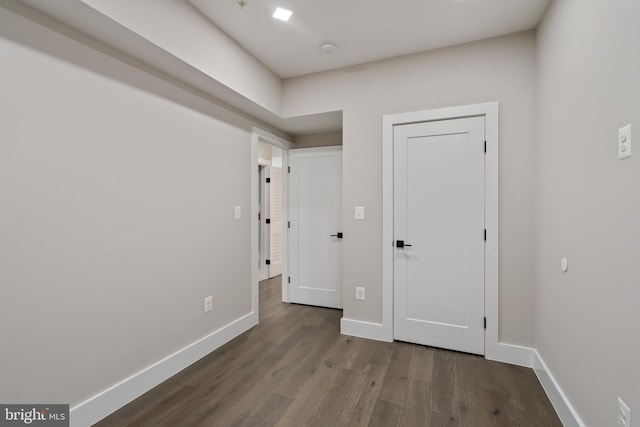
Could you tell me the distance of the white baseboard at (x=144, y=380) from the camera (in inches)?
63.4

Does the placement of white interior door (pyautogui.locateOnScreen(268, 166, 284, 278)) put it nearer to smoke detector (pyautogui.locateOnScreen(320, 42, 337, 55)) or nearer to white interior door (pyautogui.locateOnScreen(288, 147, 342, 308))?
white interior door (pyautogui.locateOnScreen(288, 147, 342, 308))

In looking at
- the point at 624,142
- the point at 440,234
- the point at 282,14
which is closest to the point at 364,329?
the point at 440,234

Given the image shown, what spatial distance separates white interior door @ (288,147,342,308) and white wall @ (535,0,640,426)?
207 cm

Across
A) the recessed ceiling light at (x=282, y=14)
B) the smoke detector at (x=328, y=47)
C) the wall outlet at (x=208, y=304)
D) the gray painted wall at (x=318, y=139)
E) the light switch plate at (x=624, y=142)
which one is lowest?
the wall outlet at (x=208, y=304)

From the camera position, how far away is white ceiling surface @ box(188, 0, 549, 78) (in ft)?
6.43

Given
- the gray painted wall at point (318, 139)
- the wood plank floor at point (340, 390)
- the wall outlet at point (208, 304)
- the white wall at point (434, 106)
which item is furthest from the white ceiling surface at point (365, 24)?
the wood plank floor at point (340, 390)

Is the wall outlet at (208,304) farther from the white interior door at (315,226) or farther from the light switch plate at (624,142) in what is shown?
the light switch plate at (624,142)

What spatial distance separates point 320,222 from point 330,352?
5.24 feet

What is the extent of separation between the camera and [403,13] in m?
2.04

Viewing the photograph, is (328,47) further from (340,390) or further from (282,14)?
(340,390)

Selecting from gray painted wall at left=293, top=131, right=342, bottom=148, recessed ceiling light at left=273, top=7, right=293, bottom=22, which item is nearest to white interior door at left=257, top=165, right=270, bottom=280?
gray painted wall at left=293, top=131, right=342, bottom=148

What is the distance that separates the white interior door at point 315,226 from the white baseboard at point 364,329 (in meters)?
0.71

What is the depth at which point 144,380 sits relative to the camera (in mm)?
1925

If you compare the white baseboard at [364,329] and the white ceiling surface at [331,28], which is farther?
the white baseboard at [364,329]
